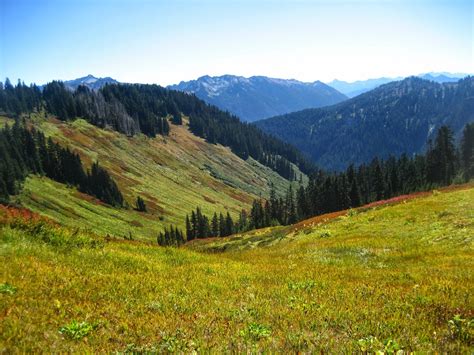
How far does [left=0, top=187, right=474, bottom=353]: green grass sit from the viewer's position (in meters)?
6.57

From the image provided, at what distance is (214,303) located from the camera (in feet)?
31.1

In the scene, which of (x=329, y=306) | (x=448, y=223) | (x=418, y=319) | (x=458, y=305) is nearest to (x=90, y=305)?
(x=329, y=306)

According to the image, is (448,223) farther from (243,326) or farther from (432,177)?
(432,177)

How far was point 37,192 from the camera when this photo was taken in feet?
387

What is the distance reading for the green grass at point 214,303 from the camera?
6.57 metres

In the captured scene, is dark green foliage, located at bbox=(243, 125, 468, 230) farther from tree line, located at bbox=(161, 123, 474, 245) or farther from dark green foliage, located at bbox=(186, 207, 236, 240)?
dark green foliage, located at bbox=(186, 207, 236, 240)

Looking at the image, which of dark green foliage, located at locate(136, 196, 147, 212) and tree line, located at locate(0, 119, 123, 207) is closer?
tree line, located at locate(0, 119, 123, 207)

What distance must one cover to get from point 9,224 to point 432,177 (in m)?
128

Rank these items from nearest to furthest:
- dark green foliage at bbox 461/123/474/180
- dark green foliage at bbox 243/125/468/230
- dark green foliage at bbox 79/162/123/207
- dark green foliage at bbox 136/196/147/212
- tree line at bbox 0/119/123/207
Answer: dark green foliage at bbox 243/125/468/230 → dark green foliage at bbox 461/123/474/180 → tree line at bbox 0/119/123/207 → dark green foliage at bbox 79/162/123/207 → dark green foliage at bbox 136/196/147/212

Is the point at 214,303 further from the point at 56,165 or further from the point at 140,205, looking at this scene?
the point at 56,165

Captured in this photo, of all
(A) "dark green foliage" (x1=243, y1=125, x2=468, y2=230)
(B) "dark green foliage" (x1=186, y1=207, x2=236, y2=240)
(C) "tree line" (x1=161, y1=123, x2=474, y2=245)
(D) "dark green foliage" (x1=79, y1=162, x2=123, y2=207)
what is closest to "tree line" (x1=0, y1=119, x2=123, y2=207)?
(D) "dark green foliage" (x1=79, y1=162, x2=123, y2=207)

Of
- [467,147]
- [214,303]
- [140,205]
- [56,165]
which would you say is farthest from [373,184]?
[214,303]

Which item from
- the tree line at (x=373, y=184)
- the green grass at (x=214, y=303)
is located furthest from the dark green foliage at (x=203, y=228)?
the green grass at (x=214, y=303)

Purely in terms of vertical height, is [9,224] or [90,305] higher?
[9,224]
